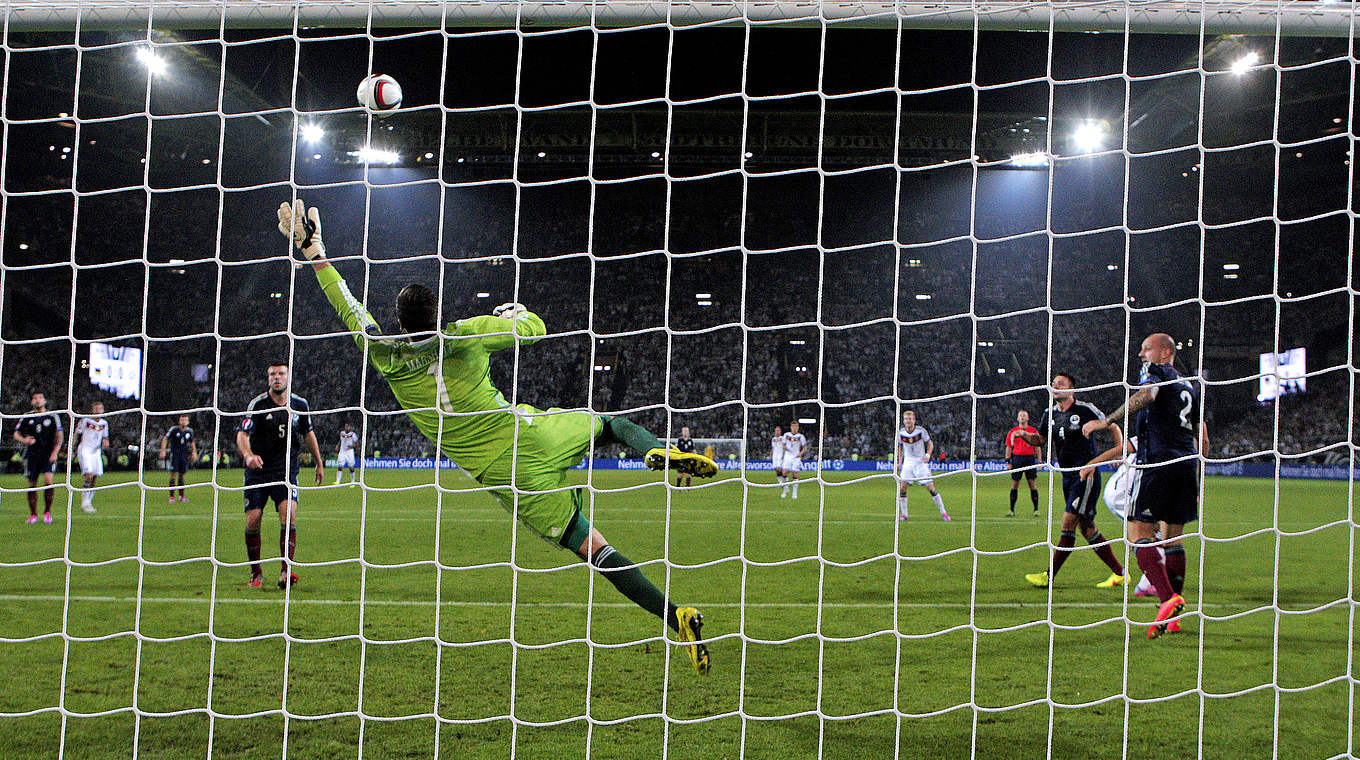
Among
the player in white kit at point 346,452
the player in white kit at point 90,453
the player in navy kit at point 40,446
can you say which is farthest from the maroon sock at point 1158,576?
the player in white kit at point 346,452

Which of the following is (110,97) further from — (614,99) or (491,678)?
(491,678)

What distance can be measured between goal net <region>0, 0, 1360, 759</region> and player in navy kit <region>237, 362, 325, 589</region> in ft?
0.41

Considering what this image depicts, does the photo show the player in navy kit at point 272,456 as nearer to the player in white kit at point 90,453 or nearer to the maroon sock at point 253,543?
the maroon sock at point 253,543

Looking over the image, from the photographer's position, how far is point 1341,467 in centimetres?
2305

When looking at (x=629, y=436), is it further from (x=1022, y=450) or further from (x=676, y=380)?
(x=676, y=380)

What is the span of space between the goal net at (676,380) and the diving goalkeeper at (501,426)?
4 centimetres

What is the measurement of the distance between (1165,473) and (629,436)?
3288 millimetres

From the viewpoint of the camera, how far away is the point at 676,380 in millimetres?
24719

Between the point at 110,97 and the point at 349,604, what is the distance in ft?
51.6

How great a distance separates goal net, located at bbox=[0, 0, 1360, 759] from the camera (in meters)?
3.66

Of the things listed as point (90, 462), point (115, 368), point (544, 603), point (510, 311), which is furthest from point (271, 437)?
point (115, 368)

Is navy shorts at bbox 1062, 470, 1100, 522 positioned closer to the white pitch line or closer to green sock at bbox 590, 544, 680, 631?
the white pitch line

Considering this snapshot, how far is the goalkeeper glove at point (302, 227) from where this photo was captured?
3.46 metres

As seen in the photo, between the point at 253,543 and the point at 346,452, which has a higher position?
the point at 253,543
